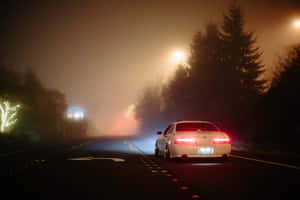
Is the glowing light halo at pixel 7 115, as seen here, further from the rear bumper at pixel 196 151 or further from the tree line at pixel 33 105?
the rear bumper at pixel 196 151

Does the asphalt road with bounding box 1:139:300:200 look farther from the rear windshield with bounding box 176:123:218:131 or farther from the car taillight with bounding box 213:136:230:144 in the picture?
the rear windshield with bounding box 176:123:218:131

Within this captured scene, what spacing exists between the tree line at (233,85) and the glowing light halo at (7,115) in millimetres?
20923

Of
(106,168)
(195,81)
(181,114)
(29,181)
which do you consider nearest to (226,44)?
(195,81)

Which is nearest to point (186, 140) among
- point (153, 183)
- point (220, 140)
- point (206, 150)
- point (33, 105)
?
point (206, 150)

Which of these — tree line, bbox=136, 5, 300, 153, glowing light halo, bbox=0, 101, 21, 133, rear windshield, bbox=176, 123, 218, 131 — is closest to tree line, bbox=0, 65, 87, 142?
glowing light halo, bbox=0, 101, 21, 133

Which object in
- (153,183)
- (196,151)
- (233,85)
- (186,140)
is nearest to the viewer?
(153,183)

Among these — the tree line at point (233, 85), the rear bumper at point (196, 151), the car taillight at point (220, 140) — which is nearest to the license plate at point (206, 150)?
the rear bumper at point (196, 151)

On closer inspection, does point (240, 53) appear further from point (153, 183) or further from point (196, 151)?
point (153, 183)

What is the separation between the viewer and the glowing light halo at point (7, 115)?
41.8 meters

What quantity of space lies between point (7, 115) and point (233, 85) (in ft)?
79.0

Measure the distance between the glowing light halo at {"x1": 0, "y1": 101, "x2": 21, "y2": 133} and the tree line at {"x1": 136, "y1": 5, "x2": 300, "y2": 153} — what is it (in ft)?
68.6

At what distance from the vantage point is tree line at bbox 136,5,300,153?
102 feet

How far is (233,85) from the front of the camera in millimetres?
45844

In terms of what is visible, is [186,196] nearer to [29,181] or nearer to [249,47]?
[29,181]
